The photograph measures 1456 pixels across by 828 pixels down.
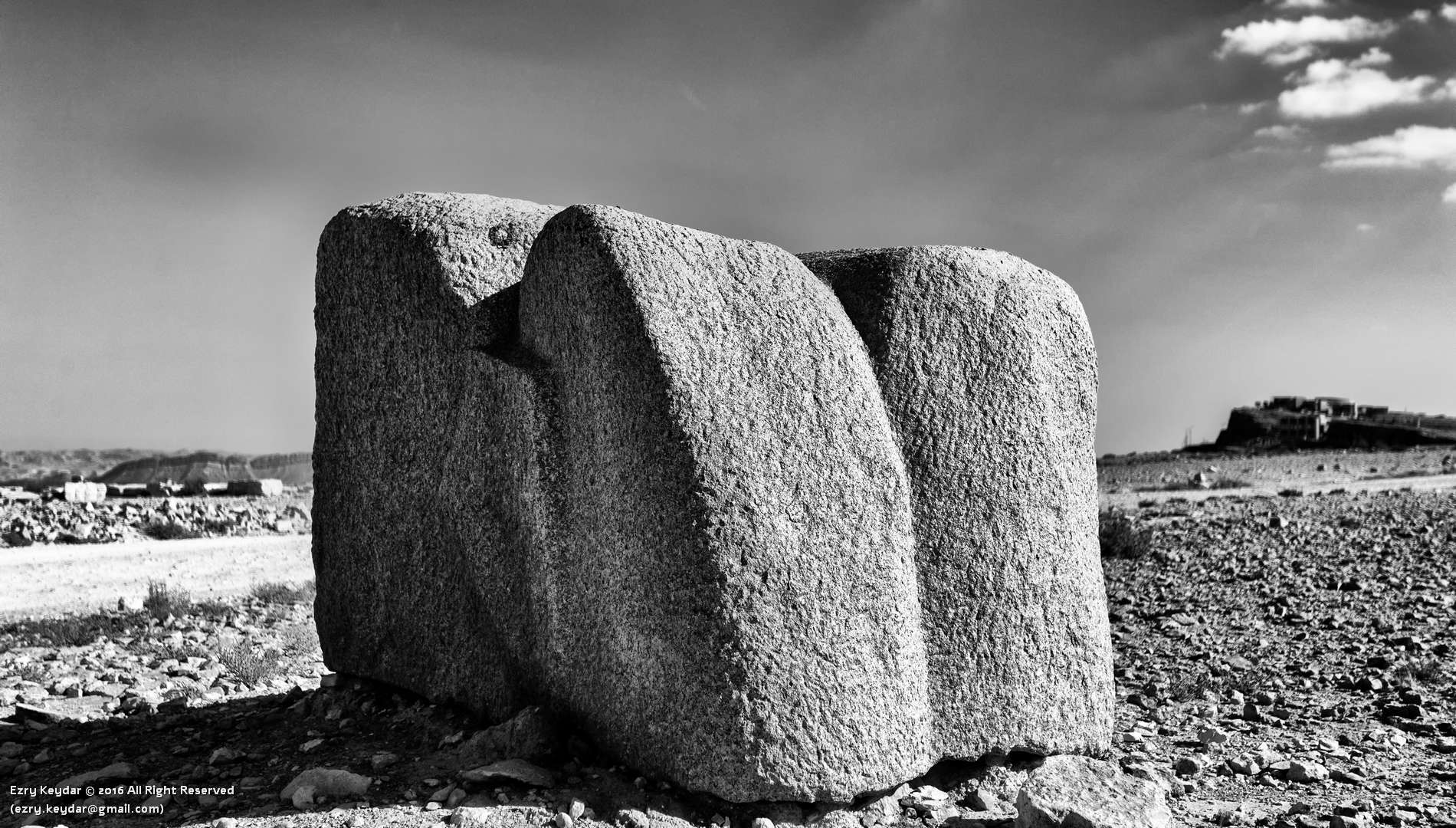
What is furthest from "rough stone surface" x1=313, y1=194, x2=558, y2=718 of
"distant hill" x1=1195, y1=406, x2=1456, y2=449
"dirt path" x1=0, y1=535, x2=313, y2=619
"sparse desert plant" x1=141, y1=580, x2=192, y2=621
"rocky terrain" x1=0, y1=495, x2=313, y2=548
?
"distant hill" x1=1195, y1=406, x2=1456, y2=449

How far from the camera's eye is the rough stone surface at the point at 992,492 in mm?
4020

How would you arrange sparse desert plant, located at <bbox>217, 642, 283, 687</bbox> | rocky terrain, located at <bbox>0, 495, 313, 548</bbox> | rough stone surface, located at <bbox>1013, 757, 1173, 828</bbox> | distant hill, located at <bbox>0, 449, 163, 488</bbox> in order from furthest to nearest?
distant hill, located at <bbox>0, 449, 163, 488</bbox>, rocky terrain, located at <bbox>0, 495, 313, 548</bbox>, sparse desert plant, located at <bbox>217, 642, 283, 687</bbox>, rough stone surface, located at <bbox>1013, 757, 1173, 828</bbox>

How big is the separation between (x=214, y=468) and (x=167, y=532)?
19.8 m

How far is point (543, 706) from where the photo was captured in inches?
165

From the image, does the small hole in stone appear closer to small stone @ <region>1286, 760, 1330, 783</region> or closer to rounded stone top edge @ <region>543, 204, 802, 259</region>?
rounded stone top edge @ <region>543, 204, 802, 259</region>

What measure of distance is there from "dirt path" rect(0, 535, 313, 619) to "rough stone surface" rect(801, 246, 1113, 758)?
24.8 feet

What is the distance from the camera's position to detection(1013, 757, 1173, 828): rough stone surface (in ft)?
11.9

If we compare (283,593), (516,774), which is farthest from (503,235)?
(283,593)

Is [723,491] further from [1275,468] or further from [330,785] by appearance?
[1275,468]

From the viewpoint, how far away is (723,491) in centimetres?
350

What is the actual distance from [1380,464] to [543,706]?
95.7ft

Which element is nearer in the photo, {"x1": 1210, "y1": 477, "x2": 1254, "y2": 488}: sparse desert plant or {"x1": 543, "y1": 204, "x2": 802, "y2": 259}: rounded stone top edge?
{"x1": 543, "y1": 204, "x2": 802, "y2": 259}: rounded stone top edge

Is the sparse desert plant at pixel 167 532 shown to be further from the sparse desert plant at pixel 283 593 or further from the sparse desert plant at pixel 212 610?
the sparse desert plant at pixel 212 610

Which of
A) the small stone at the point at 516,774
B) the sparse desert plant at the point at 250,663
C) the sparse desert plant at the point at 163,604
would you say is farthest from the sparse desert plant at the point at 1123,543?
the sparse desert plant at the point at 163,604
